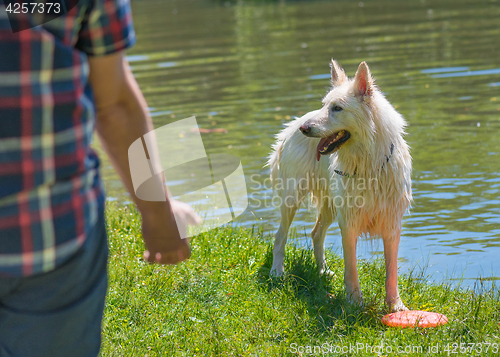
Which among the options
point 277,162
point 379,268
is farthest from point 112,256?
point 379,268

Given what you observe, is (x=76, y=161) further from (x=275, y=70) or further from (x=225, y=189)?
(x=275, y=70)

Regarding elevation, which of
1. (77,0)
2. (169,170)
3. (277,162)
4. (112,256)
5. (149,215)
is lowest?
(169,170)

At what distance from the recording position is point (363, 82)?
4.60 metres

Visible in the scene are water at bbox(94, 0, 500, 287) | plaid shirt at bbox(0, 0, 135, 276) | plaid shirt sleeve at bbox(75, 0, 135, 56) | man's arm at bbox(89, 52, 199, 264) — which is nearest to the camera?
plaid shirt at bbox(0, 0, 135, 276)

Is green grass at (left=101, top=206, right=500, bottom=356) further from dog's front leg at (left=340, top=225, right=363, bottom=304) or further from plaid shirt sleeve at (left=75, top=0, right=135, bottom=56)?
plaid shirt sleeve at (left=75, top=0, right=135, bottom=56)

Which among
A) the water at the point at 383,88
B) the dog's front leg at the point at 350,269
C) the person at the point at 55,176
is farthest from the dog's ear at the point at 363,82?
the person at the point at 55,176

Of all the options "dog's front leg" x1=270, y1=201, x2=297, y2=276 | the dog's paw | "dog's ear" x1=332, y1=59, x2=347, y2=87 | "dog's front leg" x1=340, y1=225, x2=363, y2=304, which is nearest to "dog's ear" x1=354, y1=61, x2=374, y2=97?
"dog's ear" x1=332, y1=59, x2=347, y2=87

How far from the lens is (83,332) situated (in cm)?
174

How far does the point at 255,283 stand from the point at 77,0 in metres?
3.91

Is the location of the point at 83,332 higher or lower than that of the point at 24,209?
lower

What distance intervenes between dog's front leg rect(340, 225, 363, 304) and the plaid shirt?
3.52 metres

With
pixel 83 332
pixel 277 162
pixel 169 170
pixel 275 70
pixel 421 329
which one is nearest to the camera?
pixel 83 332

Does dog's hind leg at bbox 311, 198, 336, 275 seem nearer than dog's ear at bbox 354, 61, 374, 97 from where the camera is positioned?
No

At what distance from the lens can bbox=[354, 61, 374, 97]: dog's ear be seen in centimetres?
452
